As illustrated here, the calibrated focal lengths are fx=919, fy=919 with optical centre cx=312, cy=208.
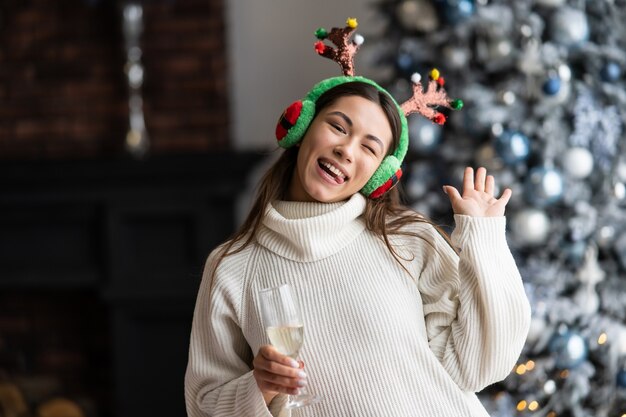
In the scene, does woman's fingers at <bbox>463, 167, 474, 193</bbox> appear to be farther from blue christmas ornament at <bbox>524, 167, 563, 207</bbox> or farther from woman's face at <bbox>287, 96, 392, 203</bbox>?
blue christmas ornament at <bbox>524, 167, 563, 207</bbox>

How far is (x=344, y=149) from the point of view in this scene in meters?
1.75

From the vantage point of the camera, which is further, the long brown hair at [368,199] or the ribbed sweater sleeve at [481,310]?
the long brown hair at [368,199]

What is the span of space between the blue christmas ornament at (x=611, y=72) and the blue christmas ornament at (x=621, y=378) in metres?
0.97

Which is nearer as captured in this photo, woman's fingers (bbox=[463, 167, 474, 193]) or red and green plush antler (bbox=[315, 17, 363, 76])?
woman's fingers (bbox=[463, 167, 474, 193])

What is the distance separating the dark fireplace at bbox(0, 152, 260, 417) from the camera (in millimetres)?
3693

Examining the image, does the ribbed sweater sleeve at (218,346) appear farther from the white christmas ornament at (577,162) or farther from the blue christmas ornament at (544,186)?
the white christmas ornament at (577,162)

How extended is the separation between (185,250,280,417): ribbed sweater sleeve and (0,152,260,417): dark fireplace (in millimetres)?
1816

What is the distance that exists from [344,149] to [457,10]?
1.45 metres

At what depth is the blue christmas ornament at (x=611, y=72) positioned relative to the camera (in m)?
3.08

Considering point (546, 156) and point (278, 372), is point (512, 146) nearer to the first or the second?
point (546, 156)

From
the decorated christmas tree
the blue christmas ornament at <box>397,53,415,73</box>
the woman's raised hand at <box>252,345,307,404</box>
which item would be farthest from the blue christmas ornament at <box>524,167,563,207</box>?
the woman's raised hand at <box>252,345,307,404</box>

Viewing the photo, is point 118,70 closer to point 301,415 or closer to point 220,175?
point 220,175

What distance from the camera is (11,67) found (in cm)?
399

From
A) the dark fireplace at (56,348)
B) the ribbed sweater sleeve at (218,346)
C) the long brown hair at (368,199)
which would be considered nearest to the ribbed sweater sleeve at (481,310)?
the long brown hair at (368,199)
